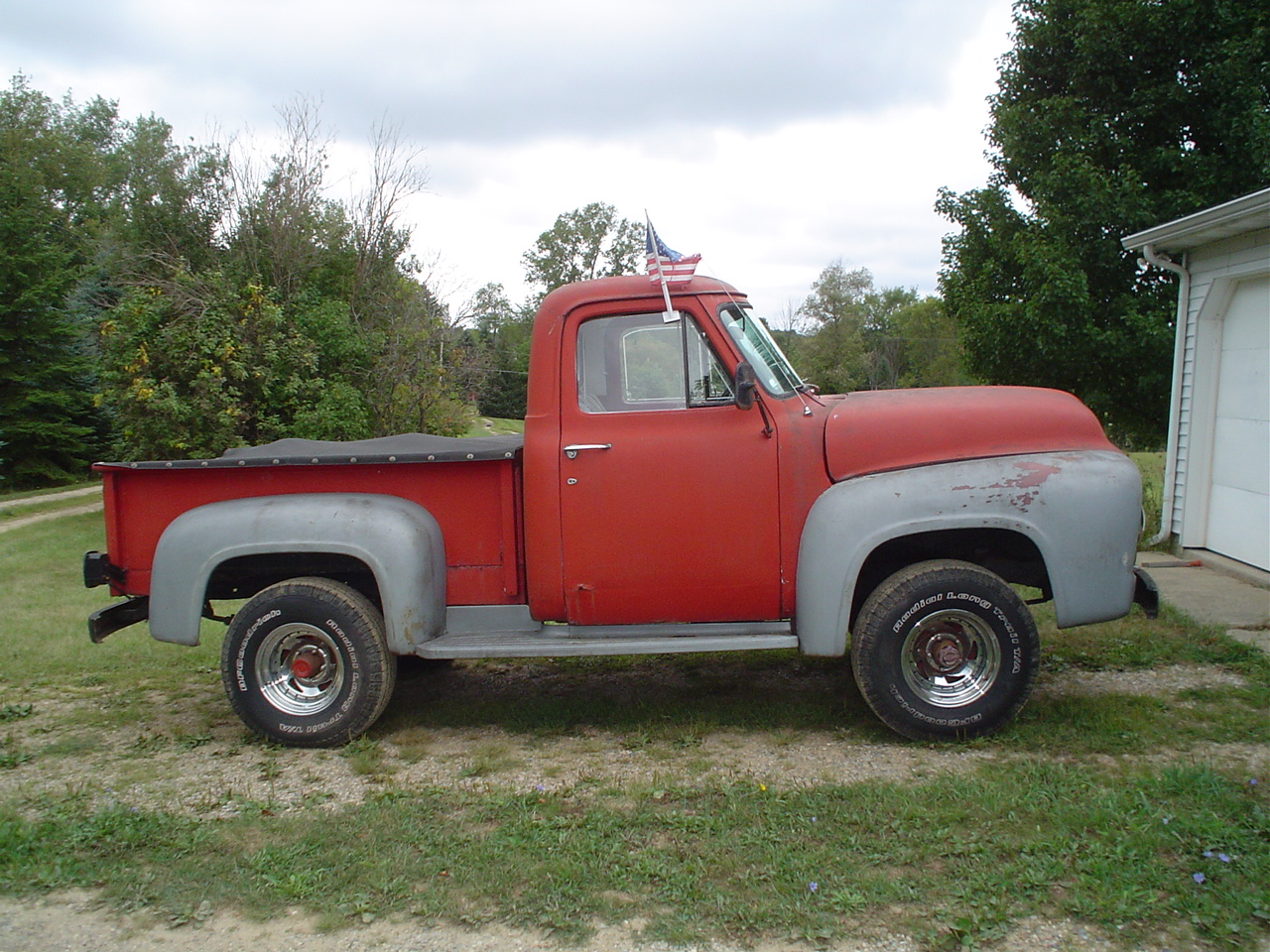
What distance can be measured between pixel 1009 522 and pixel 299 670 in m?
3.50

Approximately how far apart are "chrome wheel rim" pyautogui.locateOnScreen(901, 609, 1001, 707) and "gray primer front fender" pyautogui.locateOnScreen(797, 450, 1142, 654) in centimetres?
36

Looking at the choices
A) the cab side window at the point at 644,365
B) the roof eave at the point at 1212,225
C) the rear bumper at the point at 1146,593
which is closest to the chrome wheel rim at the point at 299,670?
the cab side window at the point at 644,365

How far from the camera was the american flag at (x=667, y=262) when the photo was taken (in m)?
4.71

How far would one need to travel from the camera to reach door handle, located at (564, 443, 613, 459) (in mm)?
4699

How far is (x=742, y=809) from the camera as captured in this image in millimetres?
3924

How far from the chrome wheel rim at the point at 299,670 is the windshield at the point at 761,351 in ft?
8.19

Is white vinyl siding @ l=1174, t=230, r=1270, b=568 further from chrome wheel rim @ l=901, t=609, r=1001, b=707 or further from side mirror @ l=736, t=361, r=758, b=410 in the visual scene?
side mirror @ l=736, t=361, r=758, b=410

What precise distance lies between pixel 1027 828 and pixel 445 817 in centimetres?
227

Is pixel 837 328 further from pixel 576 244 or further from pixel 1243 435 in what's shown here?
pixel 1243 435

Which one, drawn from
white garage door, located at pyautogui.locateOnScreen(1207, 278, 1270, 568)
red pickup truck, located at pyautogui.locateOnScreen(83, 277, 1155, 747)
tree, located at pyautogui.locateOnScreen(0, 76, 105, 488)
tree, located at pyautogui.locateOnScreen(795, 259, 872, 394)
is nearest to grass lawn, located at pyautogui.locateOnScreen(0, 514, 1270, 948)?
red pickup truck, located at pyautogui.locateOnScreen(83, 277, 1155, 747)

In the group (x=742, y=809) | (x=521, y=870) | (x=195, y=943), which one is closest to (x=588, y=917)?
(x=521, y=870)

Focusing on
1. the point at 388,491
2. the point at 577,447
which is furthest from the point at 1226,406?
the point at 388,491

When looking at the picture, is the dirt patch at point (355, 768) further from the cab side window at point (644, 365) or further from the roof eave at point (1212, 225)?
the roof eave at point (1212, 225)

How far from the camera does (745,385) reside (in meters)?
4.55
